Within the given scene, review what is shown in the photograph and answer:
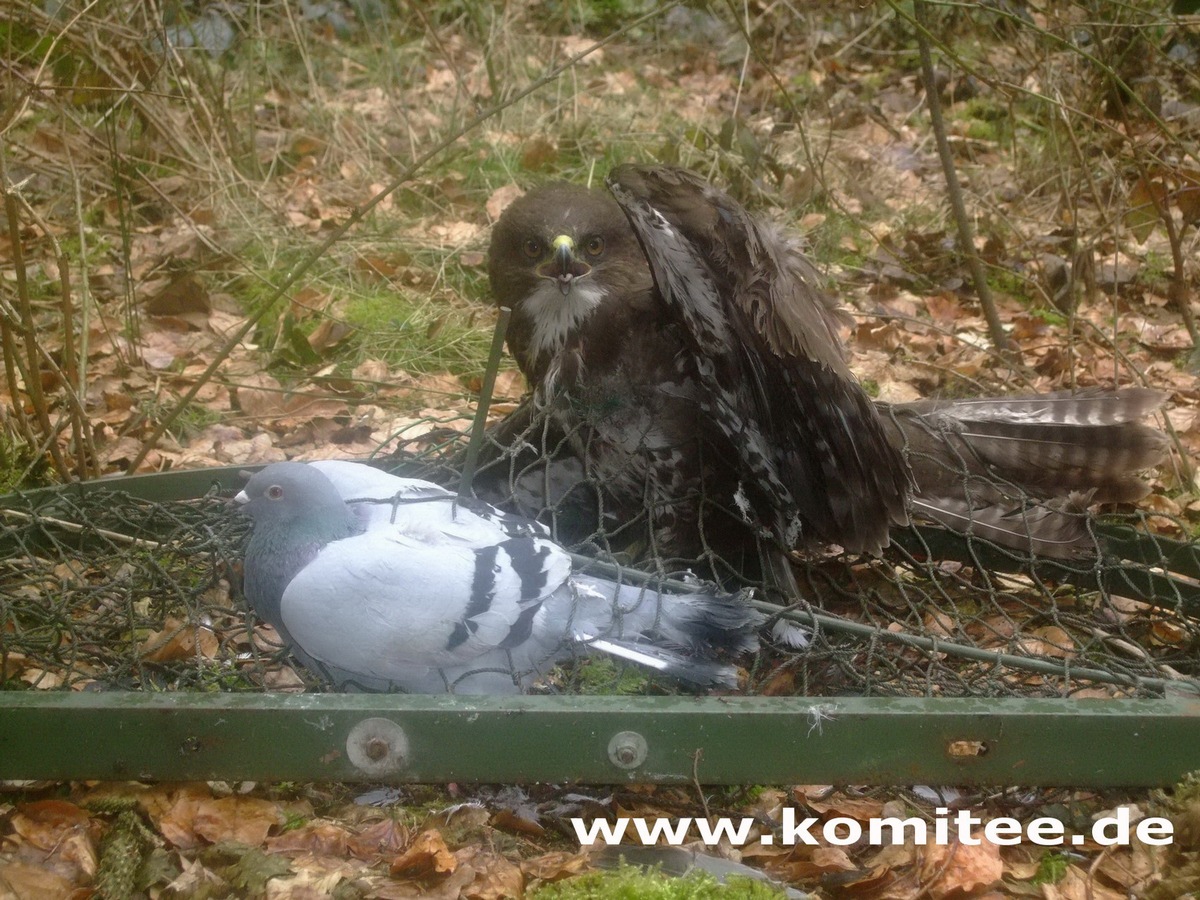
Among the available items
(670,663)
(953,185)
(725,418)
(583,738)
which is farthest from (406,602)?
(953,185)

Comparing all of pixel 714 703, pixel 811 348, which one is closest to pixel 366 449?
pixel 811 348

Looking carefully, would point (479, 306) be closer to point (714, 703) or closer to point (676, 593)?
point (676, 593)

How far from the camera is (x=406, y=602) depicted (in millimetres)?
2221

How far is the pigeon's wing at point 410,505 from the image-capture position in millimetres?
2434

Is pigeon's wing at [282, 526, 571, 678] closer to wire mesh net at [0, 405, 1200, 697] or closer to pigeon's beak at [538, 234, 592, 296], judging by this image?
wire mesh net at [0, 405, 1200, 697]

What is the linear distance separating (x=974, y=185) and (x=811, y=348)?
12.8 ft

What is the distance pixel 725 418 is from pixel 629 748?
1161 mm

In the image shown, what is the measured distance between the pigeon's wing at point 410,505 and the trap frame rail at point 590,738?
0.48 m

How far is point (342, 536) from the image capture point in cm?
239

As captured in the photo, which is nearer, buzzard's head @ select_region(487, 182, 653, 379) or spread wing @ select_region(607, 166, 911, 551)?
spread wing @ select_region(607, 166, 911, 551)

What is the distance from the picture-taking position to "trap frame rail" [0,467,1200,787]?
79.0 inches

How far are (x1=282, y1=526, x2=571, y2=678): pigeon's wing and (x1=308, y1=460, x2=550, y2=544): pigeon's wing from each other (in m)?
0.09

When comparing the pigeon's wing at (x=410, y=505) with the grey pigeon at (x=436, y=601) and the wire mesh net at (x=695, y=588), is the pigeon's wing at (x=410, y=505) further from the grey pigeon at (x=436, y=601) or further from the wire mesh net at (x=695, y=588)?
the wire mesh net at (x=695, y=588)

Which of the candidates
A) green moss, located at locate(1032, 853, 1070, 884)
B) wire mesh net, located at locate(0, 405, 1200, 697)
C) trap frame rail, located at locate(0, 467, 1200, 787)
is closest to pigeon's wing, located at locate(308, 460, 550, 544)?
wire mesh net, located at locate(0, 405, 1200, 697)
